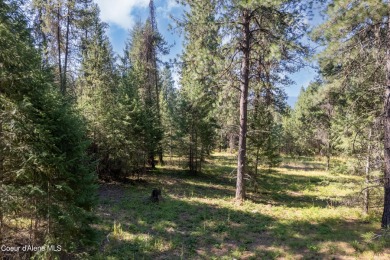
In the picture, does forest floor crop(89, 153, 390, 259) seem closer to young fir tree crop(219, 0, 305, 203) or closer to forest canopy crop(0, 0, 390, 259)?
forest canopy crop(0, 0, 390, 259)

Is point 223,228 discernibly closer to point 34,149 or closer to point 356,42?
point 34,149

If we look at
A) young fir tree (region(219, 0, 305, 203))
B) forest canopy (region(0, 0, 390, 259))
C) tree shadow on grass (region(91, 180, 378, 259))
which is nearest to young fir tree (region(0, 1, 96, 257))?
forest canopy (region(0, 0, 390, 259))

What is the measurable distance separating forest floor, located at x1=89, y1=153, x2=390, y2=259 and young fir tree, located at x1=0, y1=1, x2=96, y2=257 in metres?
2.01

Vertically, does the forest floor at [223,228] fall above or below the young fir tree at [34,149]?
below

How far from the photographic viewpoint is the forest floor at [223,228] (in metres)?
7.37

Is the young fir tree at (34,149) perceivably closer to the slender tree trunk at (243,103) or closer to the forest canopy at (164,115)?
the forest canopy at (164,115)

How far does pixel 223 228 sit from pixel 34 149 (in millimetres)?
6731

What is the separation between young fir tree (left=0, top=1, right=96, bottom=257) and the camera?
4812mm

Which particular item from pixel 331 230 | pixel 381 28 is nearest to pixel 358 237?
pixel 331 230

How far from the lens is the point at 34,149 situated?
4.94m

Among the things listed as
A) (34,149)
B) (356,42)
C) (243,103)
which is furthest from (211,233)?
(356,42)

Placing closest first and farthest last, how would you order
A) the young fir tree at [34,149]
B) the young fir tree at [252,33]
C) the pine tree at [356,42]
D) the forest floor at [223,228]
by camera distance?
the young fir tree at [34,149] < the forest floor at [223,228] < the pine tree at [356,42] < the young fir tree at [252,33]

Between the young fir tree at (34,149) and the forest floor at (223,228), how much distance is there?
2.01 m

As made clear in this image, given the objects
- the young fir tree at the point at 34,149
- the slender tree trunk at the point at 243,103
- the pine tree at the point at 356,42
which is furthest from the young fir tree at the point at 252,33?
the young fir tree at the point at 34,149
